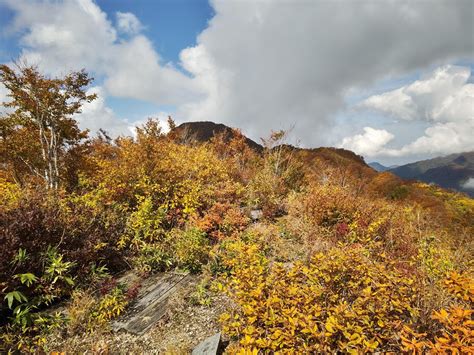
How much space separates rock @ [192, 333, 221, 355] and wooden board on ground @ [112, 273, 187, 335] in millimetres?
1067

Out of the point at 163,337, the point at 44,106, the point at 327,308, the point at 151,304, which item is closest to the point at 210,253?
the point at 151,304

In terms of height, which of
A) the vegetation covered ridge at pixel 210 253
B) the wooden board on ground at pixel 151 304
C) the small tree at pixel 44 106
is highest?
the small tree at pixel 44 106

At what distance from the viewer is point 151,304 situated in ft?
15.1

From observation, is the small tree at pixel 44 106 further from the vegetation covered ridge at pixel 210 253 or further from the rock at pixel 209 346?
the rock at pixel 209 346

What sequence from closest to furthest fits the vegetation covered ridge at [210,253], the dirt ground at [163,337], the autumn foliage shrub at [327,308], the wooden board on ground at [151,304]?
the autumn foliage shrub at [327,308] < the vegetation covered ridge at [210,253] < the dirt ground at [163,337] < the wooden board on ground at [151,304]

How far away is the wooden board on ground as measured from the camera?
161 inches

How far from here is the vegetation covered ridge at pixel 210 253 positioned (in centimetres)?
279

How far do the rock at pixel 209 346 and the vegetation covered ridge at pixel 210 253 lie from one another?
0.17 metres

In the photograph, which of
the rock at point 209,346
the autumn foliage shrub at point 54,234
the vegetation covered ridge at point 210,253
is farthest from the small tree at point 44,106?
the rock at point 209,346

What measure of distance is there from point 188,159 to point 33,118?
605cm

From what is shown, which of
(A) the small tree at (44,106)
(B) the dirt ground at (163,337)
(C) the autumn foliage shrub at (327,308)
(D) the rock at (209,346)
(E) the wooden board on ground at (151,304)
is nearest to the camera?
(C) the autumn foliage shrub at (327,308)

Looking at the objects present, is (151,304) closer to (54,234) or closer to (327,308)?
(54,234)

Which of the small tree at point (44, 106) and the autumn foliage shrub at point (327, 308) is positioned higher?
the small tree at point (44, 106)

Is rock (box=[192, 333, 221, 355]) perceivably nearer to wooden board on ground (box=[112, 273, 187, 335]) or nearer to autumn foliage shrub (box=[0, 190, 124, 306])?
wooden board on ground (box=[112, 273, 187, 335])
